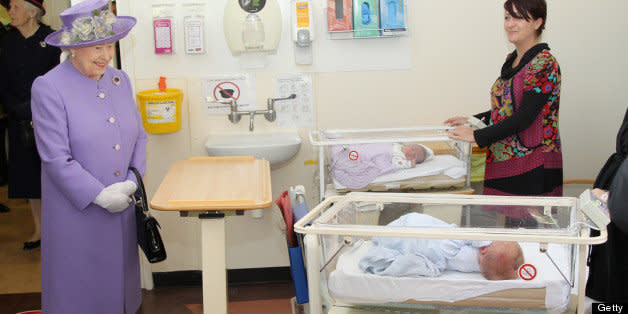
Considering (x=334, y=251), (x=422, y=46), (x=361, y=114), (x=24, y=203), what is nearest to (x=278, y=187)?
(x=361, y=114)

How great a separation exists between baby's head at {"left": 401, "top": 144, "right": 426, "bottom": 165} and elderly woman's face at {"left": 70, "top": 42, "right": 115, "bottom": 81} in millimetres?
1651

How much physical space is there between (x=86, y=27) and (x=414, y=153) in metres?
1.84

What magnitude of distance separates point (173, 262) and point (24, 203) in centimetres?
288

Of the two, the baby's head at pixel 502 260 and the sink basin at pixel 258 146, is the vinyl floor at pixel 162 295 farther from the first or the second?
the baby's head at pixel 502 260

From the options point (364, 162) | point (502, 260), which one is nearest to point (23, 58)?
point (364, 162)

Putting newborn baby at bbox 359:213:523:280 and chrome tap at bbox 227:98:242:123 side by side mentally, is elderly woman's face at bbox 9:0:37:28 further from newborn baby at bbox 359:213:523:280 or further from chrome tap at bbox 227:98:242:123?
newborn baby at bbox 359:213:523:280

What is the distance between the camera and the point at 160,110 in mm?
3586

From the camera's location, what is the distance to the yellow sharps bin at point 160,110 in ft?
11.7

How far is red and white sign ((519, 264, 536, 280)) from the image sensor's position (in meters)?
2.01

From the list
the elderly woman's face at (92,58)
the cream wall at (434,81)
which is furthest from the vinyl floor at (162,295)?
the elderly woman's face at (92,58)

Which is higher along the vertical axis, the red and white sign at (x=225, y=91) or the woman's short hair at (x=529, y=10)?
the woman's short hair at (x=529, y=10)

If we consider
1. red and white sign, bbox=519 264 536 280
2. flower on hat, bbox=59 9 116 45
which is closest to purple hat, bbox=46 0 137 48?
flower on hat, bbox=59 9 116 45

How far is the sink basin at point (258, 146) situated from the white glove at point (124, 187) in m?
0.87

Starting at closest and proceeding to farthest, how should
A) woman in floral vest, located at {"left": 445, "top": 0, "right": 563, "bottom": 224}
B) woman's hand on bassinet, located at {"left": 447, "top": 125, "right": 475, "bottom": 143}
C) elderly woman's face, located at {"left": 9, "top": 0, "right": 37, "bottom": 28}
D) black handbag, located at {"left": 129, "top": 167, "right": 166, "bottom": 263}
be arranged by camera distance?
black handbag, located at {"left": 129, "top": 167, "right": 166, "bottom": 263}, woman in floral vest, located at {"left": 445, "top": 0, "right": 563, "bottom": 224}, woman's hand on bassinet, located at {"left": 447, "top": 125, "right": 475, "bottom": 143}, elderly woman's face, located at {"left": 9, "top": 0, "right": 37, "bottom": 28}
